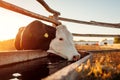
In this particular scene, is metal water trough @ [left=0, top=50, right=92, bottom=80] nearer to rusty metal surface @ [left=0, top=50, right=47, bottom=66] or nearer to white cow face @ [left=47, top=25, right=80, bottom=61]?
rusty metal surface @ [left=0, top=50, right=47, bottom=66]

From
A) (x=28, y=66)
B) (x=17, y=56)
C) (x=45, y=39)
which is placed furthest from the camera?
(x=45, y=39)

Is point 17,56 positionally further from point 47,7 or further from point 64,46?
point 47,7

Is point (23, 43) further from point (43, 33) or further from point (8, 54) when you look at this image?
point (8, 54)

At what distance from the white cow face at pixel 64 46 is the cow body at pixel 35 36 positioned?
363mm

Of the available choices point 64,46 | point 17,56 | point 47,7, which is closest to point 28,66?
point 17,56

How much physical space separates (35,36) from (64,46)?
33.1 inches

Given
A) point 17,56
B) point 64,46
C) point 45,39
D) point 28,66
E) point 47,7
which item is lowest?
point 28,66

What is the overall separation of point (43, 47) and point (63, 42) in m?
0.68

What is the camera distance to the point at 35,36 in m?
5.05

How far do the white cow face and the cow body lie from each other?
0.36 metres

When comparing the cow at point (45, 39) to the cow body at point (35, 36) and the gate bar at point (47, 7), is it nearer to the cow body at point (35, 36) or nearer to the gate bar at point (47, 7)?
the cow body at point (35, 36)

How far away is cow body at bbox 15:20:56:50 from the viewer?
195 inches

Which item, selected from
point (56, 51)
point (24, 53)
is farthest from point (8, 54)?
point (56, 51)

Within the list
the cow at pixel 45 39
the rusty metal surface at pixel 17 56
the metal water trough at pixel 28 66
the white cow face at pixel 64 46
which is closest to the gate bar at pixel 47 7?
the cow at pixel 45 39
